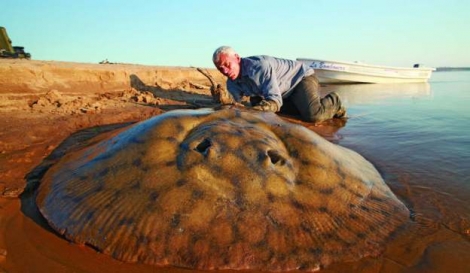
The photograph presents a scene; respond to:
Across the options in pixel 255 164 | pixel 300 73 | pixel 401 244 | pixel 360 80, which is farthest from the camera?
pixel 360 80

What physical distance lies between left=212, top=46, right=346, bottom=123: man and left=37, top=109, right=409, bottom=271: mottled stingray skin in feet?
8.71

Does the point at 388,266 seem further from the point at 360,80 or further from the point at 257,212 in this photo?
the point at 360,80

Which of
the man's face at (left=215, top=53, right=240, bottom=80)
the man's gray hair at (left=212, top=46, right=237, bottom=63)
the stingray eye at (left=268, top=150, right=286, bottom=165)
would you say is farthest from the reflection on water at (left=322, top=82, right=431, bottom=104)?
the stingray eye at (left=268, top=150, right=286, bottom=165)

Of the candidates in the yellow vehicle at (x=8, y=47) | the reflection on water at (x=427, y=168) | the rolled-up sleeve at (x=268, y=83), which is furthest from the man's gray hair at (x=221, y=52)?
the yellow vehicle at (x=8, y=47)

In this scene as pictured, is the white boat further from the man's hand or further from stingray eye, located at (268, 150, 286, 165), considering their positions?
stingray eye, located at (268, 150, 286, 165)

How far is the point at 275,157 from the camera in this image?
7.27 feet

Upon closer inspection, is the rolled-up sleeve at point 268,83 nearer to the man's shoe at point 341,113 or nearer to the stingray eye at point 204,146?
the man's shoe at point 341,113

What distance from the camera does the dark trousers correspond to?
18.7 feet

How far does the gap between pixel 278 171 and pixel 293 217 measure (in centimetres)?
33

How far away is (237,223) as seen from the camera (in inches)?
71.3

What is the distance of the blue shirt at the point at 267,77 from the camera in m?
5.23

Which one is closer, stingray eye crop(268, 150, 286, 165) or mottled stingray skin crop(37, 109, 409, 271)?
mottled stingray skin crop(37, 109, 409, 271)

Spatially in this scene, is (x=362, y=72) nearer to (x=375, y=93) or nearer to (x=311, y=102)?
(x=375, y=93)

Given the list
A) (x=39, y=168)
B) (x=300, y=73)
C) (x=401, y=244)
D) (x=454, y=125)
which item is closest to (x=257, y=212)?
(x=401, y=244)
